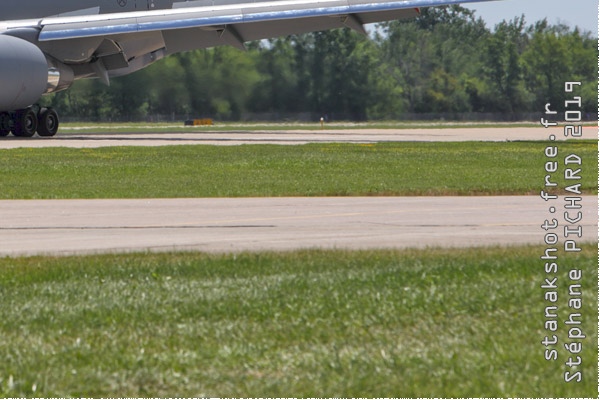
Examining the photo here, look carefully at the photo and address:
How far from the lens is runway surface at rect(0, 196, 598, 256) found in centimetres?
1550

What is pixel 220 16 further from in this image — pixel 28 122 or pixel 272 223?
pixel 272 223

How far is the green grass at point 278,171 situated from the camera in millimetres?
24109

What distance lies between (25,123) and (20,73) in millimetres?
5314

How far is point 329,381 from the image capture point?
8.55 meters

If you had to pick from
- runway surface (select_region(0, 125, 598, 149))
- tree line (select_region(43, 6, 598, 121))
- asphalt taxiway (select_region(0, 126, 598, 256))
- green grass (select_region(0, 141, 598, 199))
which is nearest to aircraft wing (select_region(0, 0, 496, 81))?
runway surface (select_region(0, 125, 598, 149))

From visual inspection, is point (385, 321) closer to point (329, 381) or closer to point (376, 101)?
Result: point (329, 381)

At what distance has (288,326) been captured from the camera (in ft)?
33.6

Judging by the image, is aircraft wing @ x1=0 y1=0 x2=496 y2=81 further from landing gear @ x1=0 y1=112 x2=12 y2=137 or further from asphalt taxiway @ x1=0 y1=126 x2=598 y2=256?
asphalt taxiway @ x1=0 y1=126 x2=598 y2=256

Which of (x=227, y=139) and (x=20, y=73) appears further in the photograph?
(x=227, y=139)

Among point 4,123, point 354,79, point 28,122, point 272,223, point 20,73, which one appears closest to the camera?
point 272,223

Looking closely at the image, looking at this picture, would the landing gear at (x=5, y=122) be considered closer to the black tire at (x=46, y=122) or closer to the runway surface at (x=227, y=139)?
the runway surface at (x=227, y=139)

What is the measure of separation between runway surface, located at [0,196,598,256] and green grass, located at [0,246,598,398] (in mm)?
1404

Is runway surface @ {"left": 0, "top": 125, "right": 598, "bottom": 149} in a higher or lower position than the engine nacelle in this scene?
lower

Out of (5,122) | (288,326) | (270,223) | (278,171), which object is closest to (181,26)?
(5,122)
